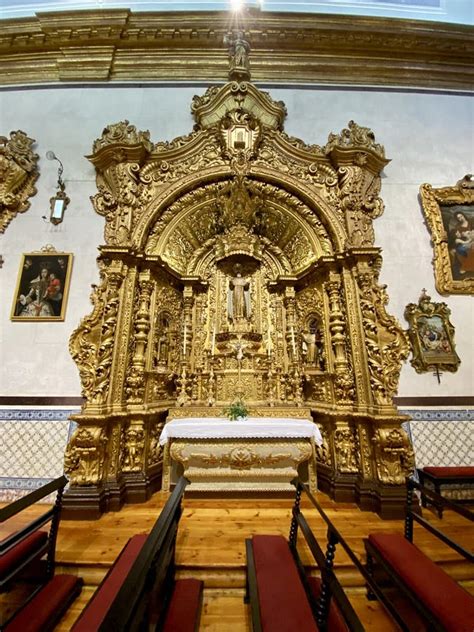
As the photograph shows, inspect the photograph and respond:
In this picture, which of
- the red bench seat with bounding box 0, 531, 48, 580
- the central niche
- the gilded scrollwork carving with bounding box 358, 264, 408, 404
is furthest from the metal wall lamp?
the gilded scrollwork carving with bounding box 358, 264, 408, 404

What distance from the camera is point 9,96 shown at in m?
6.32

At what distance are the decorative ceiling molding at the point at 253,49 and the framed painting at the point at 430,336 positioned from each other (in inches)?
219

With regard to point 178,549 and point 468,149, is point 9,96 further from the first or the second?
point 468,149

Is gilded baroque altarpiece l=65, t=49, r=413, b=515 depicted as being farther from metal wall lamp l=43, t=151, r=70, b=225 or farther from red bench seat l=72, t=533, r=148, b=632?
red bench seat l=72, t=533, r=148, b=632

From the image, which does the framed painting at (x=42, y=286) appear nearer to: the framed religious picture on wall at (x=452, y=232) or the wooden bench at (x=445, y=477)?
the wooden bench at (x=445, y=477)

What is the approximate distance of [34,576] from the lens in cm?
267

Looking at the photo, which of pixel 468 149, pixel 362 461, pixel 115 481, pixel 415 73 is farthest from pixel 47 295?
pixel 415 73

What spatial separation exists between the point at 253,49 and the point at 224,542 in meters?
9.79

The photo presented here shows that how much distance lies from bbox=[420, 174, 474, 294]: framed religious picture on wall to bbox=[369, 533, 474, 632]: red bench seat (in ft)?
14.1

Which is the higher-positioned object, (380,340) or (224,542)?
(380,340)

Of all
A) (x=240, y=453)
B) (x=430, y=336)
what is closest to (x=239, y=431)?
(x=240, y=453)

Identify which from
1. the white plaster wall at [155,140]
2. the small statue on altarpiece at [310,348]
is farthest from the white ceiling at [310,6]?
the small statue on altarpiece at [310,348]

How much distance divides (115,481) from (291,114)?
→ 7939mm

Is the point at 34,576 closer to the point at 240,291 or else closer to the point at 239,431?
the point at 239,431
